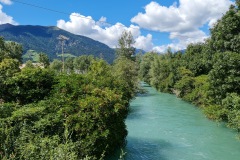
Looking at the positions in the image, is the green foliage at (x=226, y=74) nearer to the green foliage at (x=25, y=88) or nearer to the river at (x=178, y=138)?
the river at (x=178, y=138)

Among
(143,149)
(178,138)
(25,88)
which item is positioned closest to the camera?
(25,88)

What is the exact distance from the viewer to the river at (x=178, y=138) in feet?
55.5

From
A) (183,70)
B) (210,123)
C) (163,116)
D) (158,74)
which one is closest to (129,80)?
(183,70)

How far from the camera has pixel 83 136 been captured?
12617 millimetres

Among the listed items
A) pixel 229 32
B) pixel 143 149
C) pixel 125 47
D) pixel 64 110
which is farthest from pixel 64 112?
pixel 125 47

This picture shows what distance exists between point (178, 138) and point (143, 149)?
13.9 ft

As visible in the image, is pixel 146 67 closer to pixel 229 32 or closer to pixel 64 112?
pixel 229 32

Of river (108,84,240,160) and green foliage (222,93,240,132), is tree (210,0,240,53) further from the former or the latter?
river (108,84,240,160)

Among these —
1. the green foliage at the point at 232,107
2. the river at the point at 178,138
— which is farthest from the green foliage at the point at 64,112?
the green foliage at the point at 232,107

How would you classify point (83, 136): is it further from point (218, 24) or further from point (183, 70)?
point (183, 70)

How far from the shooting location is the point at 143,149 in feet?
58.3

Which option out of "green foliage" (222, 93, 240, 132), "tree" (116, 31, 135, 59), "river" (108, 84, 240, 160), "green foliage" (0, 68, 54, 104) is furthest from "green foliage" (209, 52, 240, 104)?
"tree" (116, 31, 135, 59)

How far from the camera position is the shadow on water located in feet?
53.3

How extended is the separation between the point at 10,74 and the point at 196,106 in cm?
2753
